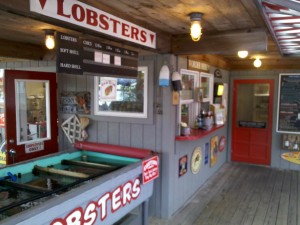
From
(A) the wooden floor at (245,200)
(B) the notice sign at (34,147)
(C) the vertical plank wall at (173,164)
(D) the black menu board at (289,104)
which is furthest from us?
(D) the black menu board at (289,104)

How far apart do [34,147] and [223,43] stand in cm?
297

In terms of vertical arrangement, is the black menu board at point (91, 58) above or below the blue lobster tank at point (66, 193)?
above

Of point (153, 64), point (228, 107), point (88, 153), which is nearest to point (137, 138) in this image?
point (88, 153)

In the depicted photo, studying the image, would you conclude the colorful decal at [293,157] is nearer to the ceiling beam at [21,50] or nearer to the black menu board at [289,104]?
the black menu board at [289,104]

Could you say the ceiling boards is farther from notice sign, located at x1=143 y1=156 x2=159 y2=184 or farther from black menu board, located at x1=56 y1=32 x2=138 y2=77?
notice sign, located at x1=143 y1=156 x2=159 y2=184

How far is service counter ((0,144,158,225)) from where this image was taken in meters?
1.78

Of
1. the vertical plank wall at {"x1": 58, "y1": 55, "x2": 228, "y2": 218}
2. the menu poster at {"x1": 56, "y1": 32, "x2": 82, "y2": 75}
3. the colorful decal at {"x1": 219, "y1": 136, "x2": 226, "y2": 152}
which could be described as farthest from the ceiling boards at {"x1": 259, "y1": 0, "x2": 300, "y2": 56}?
the colorful decal at {"x1": 219, "y1": 136, "x2": 226, "y2": 152}

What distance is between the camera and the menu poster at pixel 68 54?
1.99 m

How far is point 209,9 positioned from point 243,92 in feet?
14.0

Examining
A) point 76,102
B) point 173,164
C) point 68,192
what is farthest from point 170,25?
point 68,192

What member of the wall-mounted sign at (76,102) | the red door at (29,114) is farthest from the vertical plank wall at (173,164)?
the red door at (29,114)

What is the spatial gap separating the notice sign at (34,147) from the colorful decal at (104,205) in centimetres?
200

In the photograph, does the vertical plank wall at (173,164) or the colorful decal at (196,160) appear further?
the colorful decal at (196,160)

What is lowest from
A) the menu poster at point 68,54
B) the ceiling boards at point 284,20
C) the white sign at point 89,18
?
the menu poster at point 68,54
